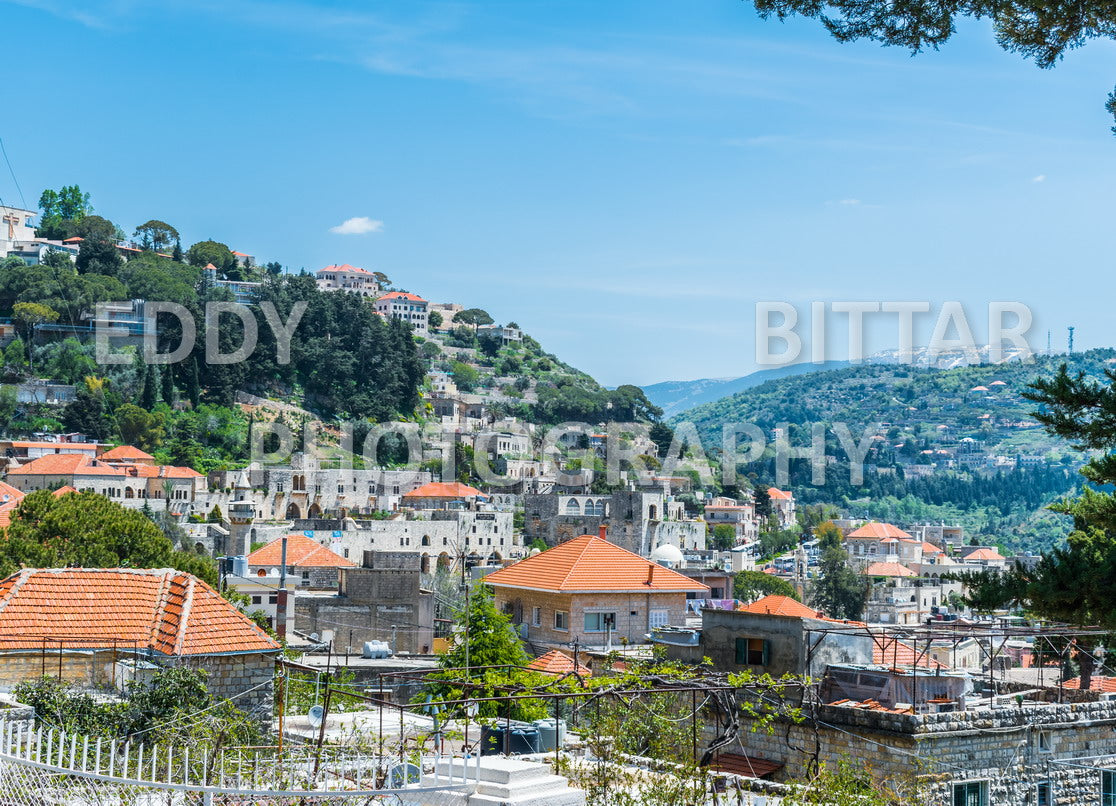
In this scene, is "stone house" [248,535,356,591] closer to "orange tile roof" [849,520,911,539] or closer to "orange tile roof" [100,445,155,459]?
"orange tile roof" [100,445,155,459]

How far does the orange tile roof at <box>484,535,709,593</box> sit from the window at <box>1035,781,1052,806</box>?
11928 mm

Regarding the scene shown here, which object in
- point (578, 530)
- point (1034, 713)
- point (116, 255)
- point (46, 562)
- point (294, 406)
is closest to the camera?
point (1034, 713)

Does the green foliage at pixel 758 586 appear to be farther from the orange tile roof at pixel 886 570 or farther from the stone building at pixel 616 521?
the orange tile roof at pixel 886 570

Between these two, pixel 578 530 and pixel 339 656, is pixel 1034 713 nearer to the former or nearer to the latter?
pixel 339 656

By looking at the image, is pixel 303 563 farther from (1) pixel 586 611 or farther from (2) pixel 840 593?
(2) pixel 840 593

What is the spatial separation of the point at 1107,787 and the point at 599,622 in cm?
1243

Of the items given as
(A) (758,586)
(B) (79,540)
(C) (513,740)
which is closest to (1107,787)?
(C) (513,740)

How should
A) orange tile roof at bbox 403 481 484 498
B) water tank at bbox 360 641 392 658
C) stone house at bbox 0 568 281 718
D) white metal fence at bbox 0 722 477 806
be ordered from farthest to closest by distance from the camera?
orange tile roof at bbox 403 481 484 498
water tank at bbox 360 641 392 658
stone house at bbox 0 568 281 718
white metal fence at bbox 0 722 477 806

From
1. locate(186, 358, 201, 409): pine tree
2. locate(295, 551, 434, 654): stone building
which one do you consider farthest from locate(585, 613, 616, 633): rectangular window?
locate(186, 358, 201, 409): pine tree

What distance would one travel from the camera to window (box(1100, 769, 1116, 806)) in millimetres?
11758

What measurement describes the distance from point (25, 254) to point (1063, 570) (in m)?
125

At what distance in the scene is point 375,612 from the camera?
31594 millimetres

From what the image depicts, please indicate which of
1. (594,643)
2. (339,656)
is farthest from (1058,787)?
(339,656)

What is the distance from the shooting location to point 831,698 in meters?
12.9
